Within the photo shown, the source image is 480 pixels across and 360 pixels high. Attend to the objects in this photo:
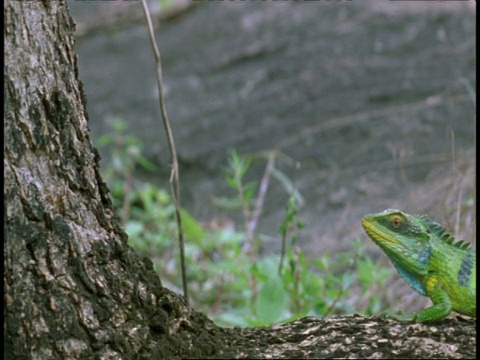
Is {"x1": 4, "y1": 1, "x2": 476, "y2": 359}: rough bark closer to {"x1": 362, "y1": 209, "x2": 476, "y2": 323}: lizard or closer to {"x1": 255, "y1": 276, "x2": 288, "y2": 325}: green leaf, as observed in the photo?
{"x1": 362, "y1": 209, "x2": 476, "y2": 323}: lizard

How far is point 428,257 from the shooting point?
223cm

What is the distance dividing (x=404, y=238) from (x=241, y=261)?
2.03m

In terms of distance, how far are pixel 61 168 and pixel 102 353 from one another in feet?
1.58

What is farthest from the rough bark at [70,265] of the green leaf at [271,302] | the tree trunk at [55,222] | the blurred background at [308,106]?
the blurred background at [308,106]

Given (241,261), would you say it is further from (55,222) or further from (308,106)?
(308,106)

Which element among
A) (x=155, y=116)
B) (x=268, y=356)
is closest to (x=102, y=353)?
(x=268, y=356)

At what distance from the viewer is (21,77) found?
6.31 feet

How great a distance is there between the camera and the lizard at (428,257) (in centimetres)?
219

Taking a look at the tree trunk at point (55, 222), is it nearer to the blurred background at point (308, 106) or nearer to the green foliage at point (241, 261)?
the green foliage at point (241, 261)

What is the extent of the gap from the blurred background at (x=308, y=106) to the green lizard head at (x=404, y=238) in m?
2.09

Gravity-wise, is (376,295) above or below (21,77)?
above

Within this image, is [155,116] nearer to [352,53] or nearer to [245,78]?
[245,78]

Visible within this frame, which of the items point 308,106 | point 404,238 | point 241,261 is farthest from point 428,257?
point 308,106

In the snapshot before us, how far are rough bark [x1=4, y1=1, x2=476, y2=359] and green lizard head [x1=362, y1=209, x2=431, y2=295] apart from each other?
19cm
